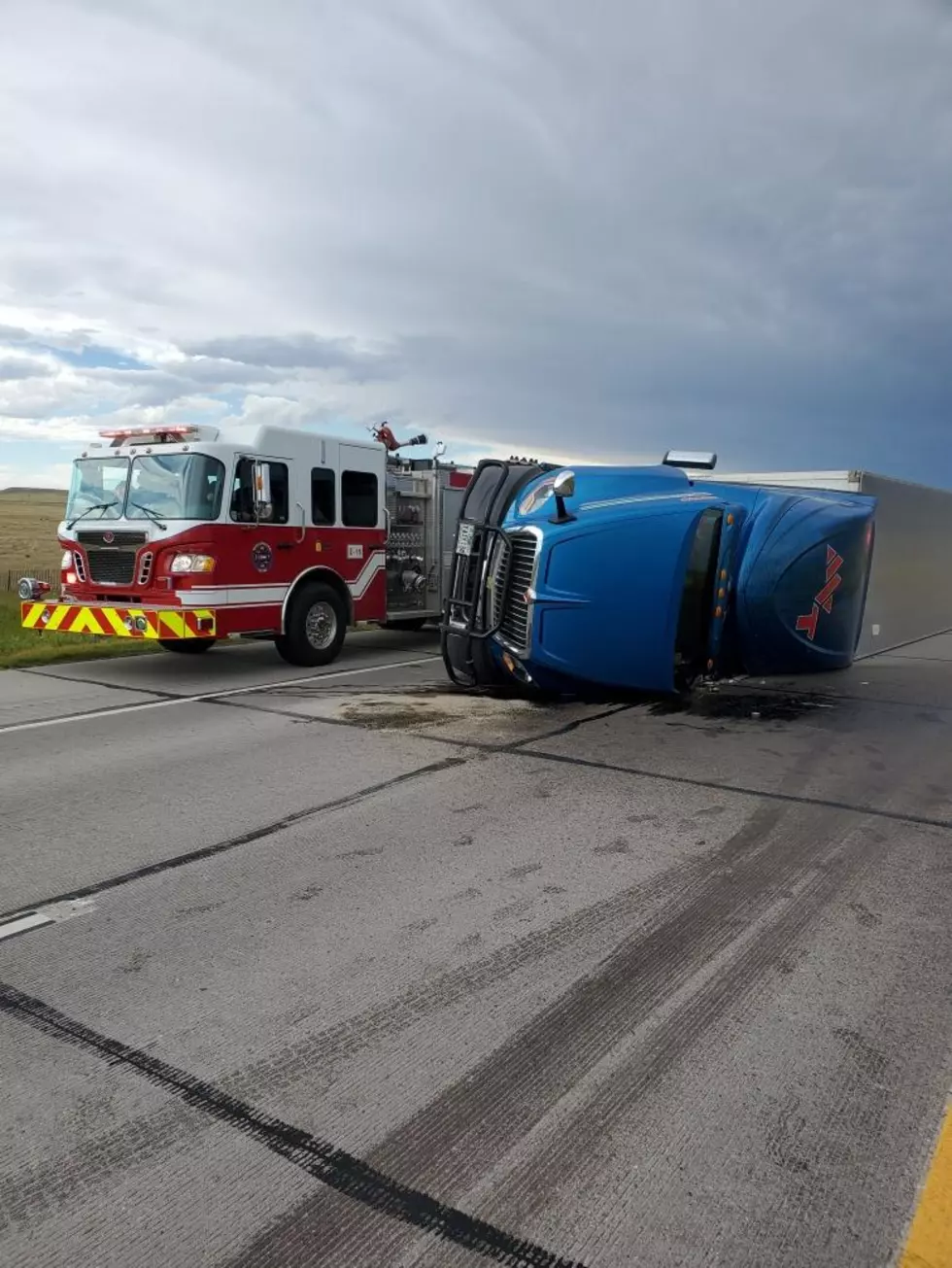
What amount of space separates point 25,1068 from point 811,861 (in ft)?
11.9

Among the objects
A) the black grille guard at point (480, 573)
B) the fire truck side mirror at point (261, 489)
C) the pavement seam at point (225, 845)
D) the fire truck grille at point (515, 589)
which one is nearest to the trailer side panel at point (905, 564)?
the black grille guard at point (480, 573)

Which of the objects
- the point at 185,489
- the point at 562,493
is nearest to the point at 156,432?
the point at 185,489

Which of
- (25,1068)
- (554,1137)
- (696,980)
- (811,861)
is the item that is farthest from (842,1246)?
(811,861)

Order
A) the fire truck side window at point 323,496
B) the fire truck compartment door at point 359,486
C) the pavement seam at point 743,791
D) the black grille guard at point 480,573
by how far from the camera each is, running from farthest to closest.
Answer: the fire truck compartment door at point 359,486 < the fire truck side window at point 323,496 < the black grille guard at point 480,573 < the pavement seam at point 743,791

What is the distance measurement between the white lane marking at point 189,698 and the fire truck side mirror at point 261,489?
5.97ft

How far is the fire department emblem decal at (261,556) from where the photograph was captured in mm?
10298

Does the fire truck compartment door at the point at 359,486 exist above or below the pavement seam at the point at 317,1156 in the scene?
above

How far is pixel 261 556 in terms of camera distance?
10391 millimetres

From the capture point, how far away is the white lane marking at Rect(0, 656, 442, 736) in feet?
25.8

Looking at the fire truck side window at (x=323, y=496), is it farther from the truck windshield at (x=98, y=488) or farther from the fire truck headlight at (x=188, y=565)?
the truck windshield at (x=98, y=488)

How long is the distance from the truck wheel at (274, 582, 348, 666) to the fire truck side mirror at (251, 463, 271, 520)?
3.69 ft

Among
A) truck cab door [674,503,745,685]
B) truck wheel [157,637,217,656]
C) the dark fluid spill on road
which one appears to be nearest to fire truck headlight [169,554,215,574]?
truck wheel [157,637,217,656]

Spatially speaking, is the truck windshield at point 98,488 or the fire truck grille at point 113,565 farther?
the truck windshield at point 98,488

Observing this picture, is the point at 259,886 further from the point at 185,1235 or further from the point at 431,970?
the point at 185,1235
